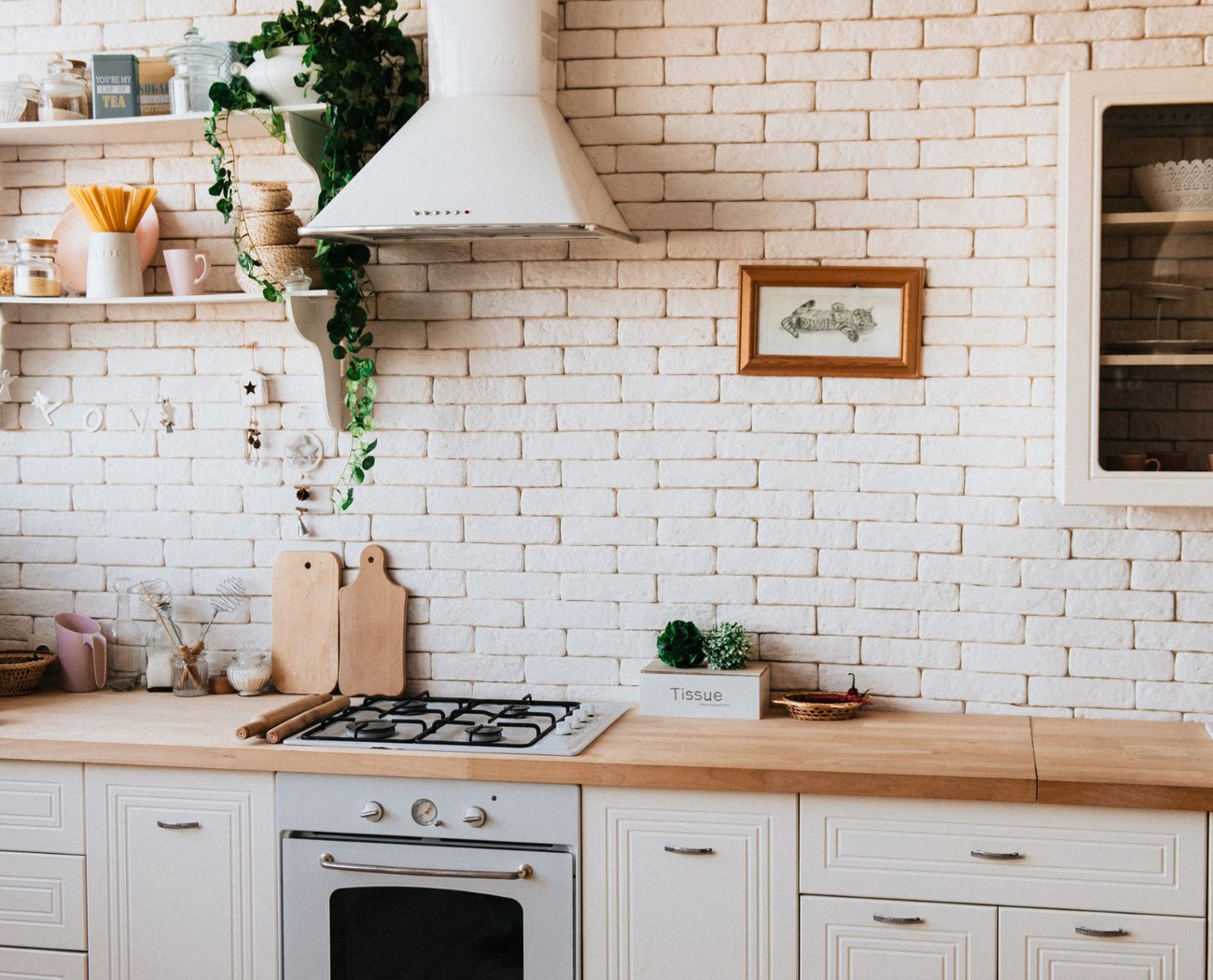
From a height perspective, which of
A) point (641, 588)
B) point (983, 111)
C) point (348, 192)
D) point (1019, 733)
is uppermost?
point (983, 111)

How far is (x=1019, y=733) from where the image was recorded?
2723mm

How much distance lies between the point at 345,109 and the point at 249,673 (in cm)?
131

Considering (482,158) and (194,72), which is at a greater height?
(194,72)

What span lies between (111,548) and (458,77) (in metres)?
1.47

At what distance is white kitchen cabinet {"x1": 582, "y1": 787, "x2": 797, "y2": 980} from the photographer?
2482mm

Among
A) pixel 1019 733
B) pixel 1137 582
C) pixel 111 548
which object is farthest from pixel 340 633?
pixel 1137 582

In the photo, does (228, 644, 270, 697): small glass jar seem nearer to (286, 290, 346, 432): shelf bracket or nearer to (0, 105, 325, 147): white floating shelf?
(286, 290, 346, 432): shelf bracket

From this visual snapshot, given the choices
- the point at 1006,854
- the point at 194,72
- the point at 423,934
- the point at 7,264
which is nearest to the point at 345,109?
the point at 194,72

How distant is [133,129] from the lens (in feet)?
10.1

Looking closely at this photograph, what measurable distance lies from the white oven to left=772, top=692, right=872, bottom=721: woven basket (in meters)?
0.56

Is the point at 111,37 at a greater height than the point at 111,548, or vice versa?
the point at 111,37

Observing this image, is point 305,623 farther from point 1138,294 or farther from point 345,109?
point 1138,294

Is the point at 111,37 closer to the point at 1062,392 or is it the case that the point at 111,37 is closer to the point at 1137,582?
the point at 1062,392

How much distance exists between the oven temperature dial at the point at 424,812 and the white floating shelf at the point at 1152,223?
1713mm
